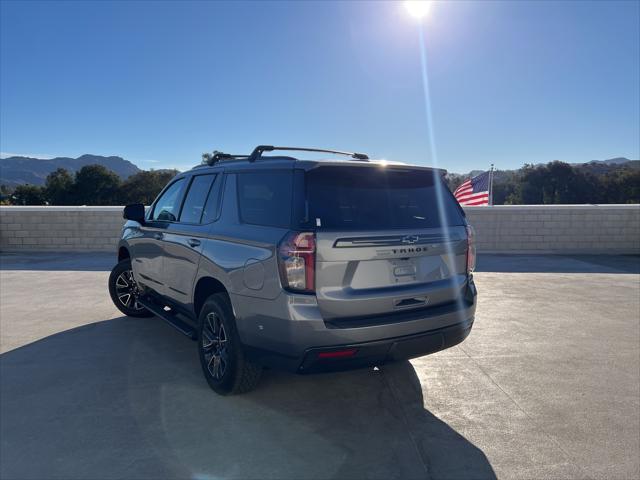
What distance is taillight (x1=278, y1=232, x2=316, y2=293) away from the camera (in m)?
2.93

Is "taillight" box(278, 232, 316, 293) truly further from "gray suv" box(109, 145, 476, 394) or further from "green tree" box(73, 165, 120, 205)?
"green tree" box(73, 165, 120, 205)

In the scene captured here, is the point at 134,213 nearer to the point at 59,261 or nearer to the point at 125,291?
the point at 125,291

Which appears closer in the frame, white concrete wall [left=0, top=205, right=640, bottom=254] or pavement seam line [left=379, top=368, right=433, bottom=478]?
pavement seam line [left=379, top=368, right=433, bottom=478]

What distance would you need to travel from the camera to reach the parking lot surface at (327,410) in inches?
111

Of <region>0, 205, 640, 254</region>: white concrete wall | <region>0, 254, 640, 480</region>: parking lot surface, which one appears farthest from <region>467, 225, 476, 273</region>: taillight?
<region>0, 205, 640, 254</region>: white concrete wall

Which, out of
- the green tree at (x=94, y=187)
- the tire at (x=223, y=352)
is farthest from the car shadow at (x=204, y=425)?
the green tree at (x=94, y=187)

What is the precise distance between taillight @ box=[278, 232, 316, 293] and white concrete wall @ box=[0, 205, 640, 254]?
9934 millimetres

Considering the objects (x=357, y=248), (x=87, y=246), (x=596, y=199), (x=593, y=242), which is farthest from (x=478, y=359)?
(x=596, y=199)

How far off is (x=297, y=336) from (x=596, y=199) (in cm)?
6710

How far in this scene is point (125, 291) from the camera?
20.0 ft

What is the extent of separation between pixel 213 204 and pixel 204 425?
A: 1827mm

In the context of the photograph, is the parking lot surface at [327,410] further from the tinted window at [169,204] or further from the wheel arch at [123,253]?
the tinted window at [169,204]

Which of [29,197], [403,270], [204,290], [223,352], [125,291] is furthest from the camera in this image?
[29,197]

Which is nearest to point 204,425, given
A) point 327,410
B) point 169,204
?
point 327,410
